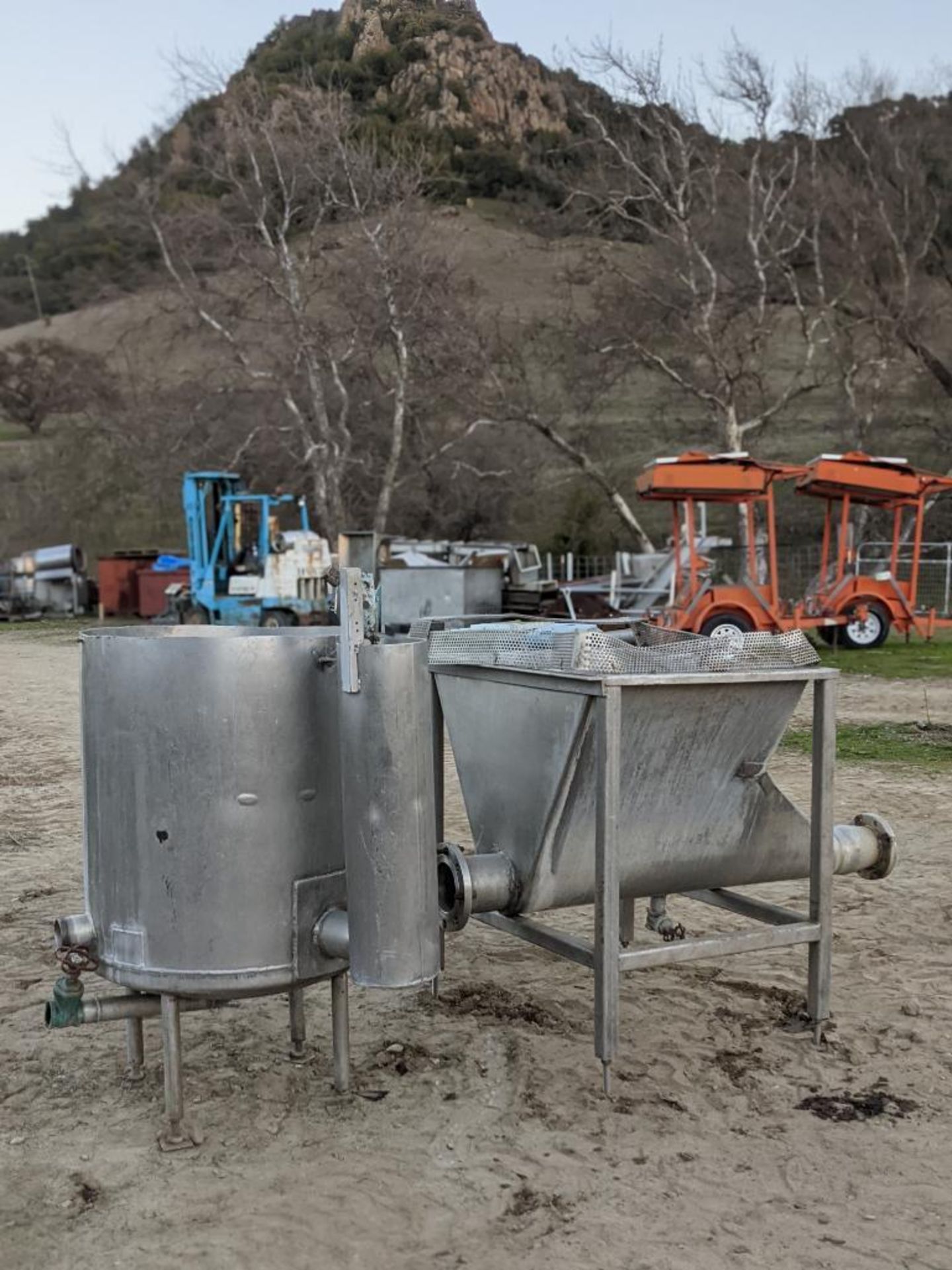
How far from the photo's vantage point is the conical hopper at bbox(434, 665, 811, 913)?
3582mm

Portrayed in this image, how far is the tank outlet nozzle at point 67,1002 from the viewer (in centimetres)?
322

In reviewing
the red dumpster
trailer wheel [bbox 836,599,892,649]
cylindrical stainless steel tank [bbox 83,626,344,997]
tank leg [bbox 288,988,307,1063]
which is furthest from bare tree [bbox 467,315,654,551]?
cylindrical stainless steel tank [bbox 83,626,344,997]

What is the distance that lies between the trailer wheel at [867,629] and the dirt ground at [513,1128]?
38.2 ft

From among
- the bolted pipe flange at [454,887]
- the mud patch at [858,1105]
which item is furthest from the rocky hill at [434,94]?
the mud patch at [858,1105]

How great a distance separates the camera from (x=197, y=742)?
10.1ft

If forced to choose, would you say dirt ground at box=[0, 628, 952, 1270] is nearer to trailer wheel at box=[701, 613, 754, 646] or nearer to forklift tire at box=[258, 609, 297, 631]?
trailer wheel at box=[701, 613, 754, 646]

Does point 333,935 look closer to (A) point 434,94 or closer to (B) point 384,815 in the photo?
(B) point 384,815

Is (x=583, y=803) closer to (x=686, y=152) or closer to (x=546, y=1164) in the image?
(x=546, y=1164)

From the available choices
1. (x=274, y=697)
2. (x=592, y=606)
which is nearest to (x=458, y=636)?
(x=274, y=697)

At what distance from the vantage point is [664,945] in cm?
366

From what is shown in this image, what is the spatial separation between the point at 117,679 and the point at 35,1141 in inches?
48.1

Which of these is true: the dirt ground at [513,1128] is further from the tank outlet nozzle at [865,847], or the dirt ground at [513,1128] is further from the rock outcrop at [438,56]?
the rock outcrop at [438,56]

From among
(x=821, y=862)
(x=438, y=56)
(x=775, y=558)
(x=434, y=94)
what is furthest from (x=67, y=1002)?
(x=775, y=558)

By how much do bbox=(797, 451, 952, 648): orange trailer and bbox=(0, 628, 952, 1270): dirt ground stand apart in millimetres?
11313
